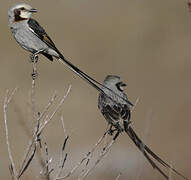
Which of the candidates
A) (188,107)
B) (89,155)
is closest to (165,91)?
(188,107)

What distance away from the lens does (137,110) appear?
50.3 feet

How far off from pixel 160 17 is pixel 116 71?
Answer: 2682mm

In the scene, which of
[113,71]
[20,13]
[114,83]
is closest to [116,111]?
[114,83]

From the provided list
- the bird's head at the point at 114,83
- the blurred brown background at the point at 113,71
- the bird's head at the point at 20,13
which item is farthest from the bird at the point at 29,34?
the blurred brown background at the point at 113,71

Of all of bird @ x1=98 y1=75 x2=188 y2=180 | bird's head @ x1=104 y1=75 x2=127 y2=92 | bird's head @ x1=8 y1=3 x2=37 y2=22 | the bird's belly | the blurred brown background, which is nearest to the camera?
bird @ x1=98 y1=75 x2=188 y2=180

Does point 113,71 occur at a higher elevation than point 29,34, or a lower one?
higher

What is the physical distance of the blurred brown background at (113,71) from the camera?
46.5ft

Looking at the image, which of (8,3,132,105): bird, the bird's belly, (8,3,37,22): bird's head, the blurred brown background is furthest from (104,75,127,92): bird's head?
the blurred brown background

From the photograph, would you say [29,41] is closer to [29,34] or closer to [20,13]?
[29,34]

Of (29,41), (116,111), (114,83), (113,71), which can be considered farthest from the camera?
(113,71)

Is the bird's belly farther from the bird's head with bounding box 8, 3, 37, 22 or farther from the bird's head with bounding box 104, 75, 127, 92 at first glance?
the bird's head with bounding box 104, 75, 127, 92

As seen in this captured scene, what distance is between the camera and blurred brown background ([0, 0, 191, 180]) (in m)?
14.2

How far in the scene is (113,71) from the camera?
56.4 ft

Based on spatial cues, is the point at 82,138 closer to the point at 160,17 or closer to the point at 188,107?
the point at 188,107
